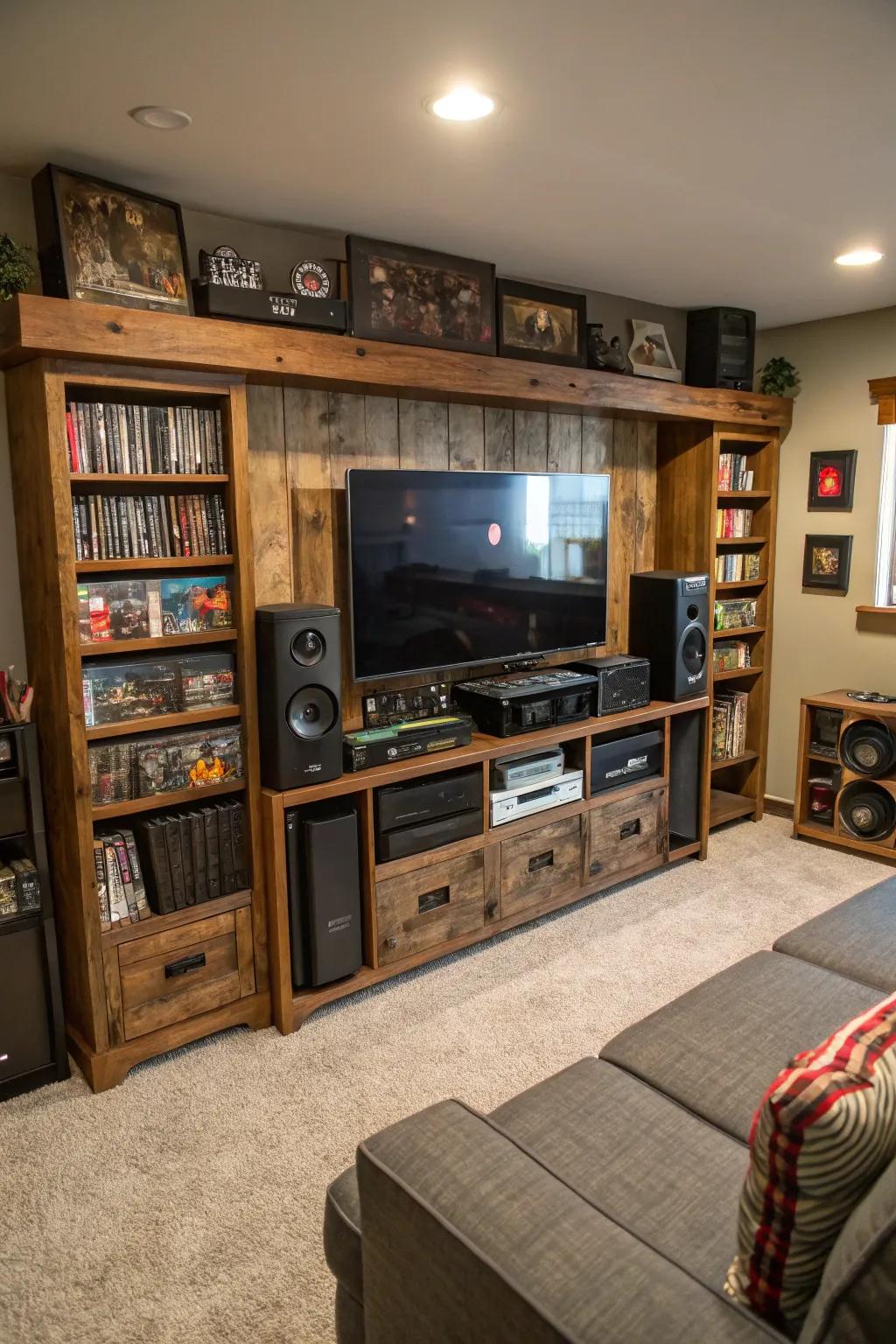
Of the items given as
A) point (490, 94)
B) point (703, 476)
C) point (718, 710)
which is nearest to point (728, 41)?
point (490, 94)

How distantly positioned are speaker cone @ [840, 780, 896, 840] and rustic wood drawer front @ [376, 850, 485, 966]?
1870 millimetres

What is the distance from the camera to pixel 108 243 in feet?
7.55

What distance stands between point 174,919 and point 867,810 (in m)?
2.93

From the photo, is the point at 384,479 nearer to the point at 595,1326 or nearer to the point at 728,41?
the point at 728,41

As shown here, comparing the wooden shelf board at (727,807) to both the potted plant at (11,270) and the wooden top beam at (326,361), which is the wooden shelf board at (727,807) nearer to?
the wooden top beam at (326,361)

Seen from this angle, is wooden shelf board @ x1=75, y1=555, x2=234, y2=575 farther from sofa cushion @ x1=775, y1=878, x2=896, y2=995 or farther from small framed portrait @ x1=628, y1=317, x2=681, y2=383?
small framed portrait @ x1=628, y1=317, x2=681, y2=383

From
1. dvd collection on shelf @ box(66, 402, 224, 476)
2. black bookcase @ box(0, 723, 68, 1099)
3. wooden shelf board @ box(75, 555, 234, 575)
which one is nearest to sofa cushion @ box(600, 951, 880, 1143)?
black bookcase @ box(0, 723, 68, 1099)

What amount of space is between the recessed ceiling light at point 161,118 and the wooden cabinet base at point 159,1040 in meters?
2.27

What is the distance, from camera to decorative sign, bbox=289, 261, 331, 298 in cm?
269

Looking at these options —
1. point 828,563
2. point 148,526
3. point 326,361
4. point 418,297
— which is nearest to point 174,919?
point 148,526

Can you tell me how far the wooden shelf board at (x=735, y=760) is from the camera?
432 centimetres

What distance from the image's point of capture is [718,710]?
4355mm

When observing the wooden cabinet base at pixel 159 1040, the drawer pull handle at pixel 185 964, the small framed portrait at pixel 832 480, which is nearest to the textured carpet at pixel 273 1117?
the wooden cabinet base at pixel 159 1040

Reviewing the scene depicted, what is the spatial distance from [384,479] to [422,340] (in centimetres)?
45
